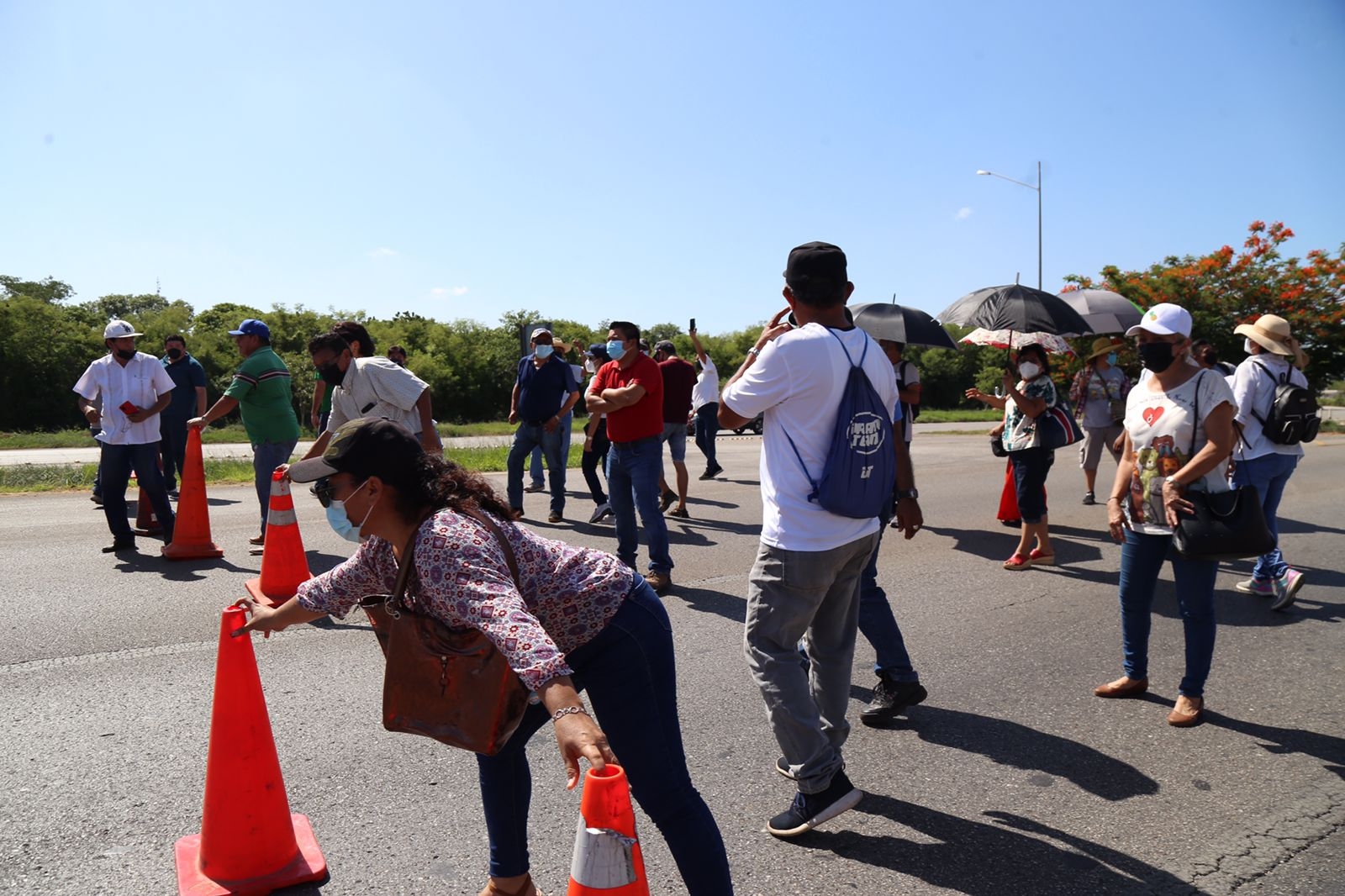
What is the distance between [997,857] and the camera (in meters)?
3.35

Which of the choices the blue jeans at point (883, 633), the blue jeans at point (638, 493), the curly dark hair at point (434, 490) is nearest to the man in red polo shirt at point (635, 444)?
the blue jeans at point (638, 493)

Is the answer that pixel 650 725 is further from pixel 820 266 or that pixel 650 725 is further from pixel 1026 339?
pixel 1026 339

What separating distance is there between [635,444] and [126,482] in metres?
4.49

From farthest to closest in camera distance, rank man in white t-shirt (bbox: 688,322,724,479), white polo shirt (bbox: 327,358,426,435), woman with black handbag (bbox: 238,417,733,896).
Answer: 1. man in white t-shirt (bbox: 688,322,724,479)
2. white polo shirt (bbox: 327,358,426,435)
3. woman with black handbag (bbox: 238,417,733,896)

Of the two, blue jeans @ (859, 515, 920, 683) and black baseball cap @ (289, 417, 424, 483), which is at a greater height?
black baseball cap @ (289, 417, 424, 483)

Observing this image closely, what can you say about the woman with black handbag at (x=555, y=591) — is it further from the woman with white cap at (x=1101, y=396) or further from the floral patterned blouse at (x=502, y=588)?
the woman with white cap at (x=1101, y=396)

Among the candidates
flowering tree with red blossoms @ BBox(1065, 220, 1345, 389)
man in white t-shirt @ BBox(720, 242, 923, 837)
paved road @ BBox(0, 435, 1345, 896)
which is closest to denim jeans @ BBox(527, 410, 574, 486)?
paved road @ BBox(0, 435, 1345, 896)

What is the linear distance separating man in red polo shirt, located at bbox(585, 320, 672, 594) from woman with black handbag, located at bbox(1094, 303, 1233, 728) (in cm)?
313

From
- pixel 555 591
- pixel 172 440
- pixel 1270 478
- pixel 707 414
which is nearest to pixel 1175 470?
pixel 1270 478

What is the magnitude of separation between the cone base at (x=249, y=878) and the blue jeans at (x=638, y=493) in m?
3.75

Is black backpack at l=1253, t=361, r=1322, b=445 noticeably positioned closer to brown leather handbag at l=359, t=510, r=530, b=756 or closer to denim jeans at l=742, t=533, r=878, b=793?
denim jeans at l=742, t=533, r=878, b=793

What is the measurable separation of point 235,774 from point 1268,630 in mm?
6035

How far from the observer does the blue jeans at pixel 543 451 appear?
10039mm

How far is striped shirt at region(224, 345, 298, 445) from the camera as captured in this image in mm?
8109
